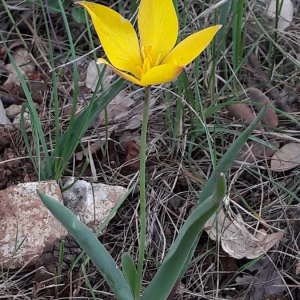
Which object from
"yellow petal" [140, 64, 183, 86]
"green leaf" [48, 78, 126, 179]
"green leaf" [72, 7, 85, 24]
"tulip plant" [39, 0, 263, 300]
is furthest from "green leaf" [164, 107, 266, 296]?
"green leaf" [72, 7, 85, 24]

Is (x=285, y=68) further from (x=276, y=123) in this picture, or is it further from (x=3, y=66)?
(x=3, y=66)

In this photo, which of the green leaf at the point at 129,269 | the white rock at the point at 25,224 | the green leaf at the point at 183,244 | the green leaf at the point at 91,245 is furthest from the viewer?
the white rock at the point at 25,224

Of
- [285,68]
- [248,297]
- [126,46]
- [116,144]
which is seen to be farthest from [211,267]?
[285,68]

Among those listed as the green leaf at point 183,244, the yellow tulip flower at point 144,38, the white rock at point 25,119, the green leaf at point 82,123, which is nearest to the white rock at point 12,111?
the white rock at point 25,119

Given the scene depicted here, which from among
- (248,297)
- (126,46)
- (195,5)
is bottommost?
(248,297)

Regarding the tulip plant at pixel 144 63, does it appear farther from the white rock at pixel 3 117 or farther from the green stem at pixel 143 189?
the white rock at pixel 3 117

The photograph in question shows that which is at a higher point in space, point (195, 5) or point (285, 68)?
point (195, 5)
